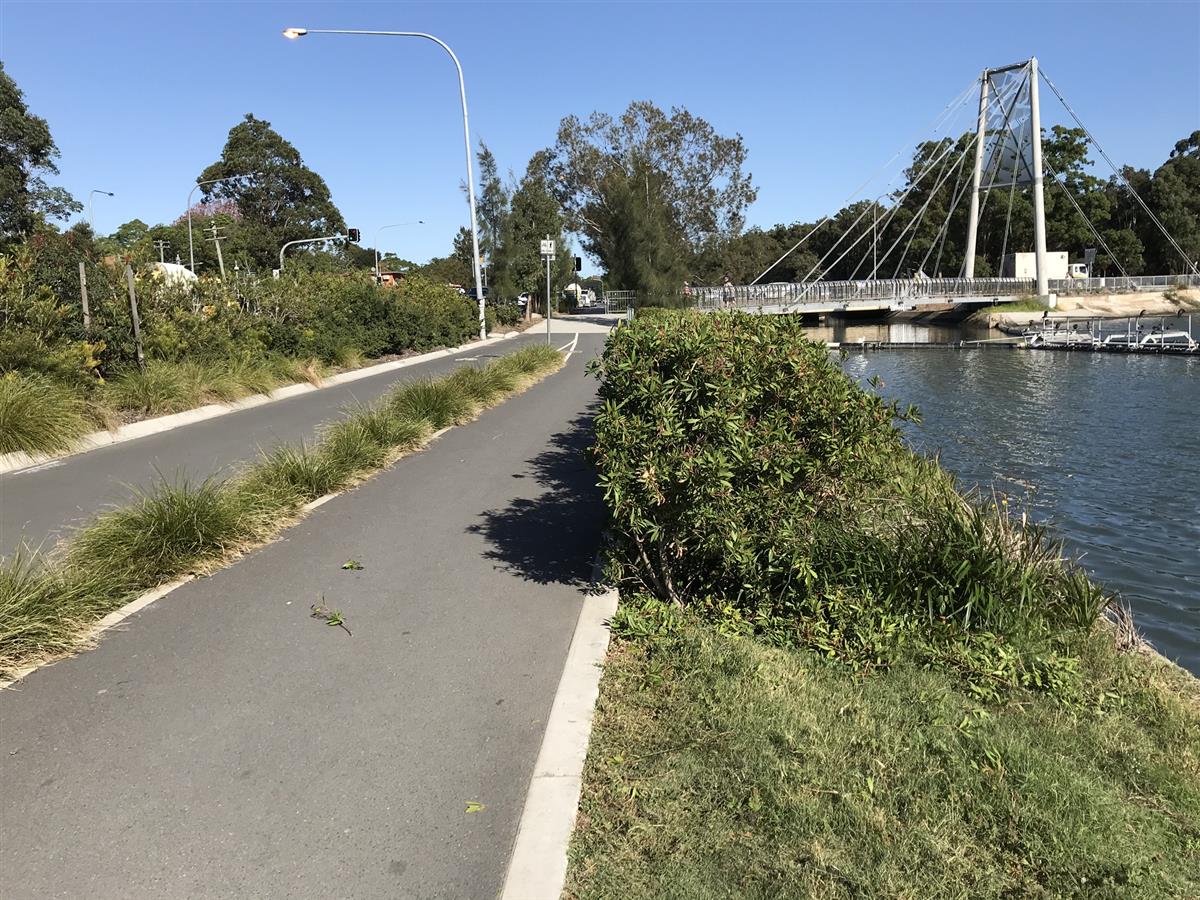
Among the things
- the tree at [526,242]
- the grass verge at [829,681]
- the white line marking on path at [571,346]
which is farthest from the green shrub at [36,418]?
the tree at [526,242]

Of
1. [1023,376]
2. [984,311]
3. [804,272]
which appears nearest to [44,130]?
[1023,376]

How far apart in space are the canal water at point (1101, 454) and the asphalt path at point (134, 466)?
861 centimetres

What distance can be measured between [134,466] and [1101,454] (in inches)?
620

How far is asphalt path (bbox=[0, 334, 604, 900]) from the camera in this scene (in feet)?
8.94

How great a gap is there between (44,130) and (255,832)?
5416 cm

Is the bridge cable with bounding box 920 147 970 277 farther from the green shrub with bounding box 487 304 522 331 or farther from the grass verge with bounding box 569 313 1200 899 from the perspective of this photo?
the grass verge with bounding box 569 313 1200 899

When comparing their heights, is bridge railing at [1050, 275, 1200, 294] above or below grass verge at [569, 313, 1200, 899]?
above

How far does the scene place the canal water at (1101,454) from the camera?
8.02 metres

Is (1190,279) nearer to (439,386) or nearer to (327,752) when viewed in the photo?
(439,386)

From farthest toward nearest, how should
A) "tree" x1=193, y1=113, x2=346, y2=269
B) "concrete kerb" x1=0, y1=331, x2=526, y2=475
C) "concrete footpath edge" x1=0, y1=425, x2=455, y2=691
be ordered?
"tree" x1=193, y1=113, x2=346, y2=269, "concrete kerb" x1=0, y1=331, x2=526, y2=475, "concrete footpath edge" x1=0, y1=425, x2=455, y2=691

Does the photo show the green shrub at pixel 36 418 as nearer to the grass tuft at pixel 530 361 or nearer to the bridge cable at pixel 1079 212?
the grass tuft at pixel 530 361

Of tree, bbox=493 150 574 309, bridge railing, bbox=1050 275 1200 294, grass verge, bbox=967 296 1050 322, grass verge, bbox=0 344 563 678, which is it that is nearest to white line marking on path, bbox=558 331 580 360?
tree, bbox=493 150 574 309

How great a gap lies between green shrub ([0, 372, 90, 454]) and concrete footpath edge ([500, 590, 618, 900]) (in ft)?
24.0

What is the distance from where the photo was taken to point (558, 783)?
10.2 feet
